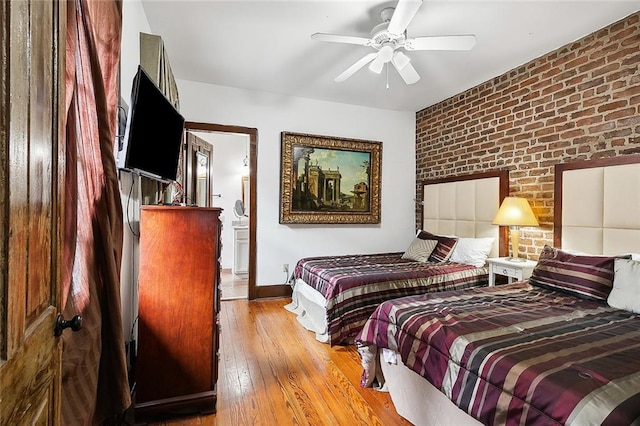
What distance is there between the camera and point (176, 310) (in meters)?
1.85

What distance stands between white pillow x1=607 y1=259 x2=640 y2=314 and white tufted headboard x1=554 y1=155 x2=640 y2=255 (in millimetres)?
510

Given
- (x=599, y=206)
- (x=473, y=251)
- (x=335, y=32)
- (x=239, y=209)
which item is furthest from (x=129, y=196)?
(x=239, y=209)

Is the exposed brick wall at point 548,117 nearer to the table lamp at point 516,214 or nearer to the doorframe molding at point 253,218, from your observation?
the table lamp at point 516,214

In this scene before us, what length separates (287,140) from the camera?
435 cm

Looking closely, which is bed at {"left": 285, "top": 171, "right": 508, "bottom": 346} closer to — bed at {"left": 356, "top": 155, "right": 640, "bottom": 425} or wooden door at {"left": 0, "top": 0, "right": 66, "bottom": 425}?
bed at {"left": 356, "top": 155, "right": 640, "bottom": 425}

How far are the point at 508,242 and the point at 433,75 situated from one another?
6.86 feet

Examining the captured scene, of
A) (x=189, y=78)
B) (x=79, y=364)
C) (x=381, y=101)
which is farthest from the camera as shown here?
(x=381, y=101)

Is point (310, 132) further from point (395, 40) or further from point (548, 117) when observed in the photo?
point (548, 117)

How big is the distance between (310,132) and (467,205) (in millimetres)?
2299

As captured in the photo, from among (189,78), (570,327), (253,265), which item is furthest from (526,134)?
(189,78)

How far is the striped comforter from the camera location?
3.71 ft

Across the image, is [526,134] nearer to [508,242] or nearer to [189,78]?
[508,242]

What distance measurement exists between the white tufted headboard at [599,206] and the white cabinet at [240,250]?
168 inches

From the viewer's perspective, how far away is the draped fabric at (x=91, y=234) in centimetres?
119
